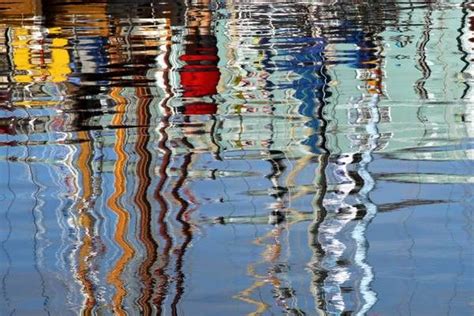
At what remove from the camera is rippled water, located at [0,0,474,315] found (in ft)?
16.4

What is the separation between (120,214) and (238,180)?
891 mm

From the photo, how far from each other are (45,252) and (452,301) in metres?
1.82

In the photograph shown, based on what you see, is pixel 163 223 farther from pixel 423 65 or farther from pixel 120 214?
pixel 423 65

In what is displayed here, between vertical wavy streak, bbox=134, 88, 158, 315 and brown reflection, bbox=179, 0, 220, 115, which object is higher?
vertical wavy streak, bbox=134, 88, 158, 315

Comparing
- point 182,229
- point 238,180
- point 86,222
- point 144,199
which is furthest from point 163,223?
point 238,180

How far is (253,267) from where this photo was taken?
5324mm

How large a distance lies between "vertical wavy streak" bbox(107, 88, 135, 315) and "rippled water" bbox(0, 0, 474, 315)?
2cm

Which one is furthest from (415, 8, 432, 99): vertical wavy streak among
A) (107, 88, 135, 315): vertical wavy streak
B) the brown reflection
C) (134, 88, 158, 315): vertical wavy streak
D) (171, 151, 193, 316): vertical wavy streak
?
(171, 151, 193, 316): vertical wavy streak

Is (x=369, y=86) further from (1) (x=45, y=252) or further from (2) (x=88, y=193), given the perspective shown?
(1) (x=45, y=252)

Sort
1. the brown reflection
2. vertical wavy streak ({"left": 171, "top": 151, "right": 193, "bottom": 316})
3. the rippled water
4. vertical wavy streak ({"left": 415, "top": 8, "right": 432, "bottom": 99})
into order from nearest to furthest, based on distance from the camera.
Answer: vertical wavy streak ({"left": 171, "top": 151, "right": 193, "bottom": 316}), the rippled water, the brown reflection, vertical wavy streak ({"left": 415, "top": 8, "right": 432, "bottom": 99})

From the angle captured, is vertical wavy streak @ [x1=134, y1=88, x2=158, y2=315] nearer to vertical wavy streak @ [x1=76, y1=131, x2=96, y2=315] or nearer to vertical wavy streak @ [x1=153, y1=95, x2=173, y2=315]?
vertical wavy streak @ [x1=153, y1=95, x2=173, y2=315]

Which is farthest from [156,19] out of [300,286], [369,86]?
[300,286]

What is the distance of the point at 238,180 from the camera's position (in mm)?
7246

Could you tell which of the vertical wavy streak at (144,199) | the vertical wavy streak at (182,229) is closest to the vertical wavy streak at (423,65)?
the vertical wavy streak at (144,199)
